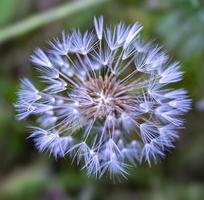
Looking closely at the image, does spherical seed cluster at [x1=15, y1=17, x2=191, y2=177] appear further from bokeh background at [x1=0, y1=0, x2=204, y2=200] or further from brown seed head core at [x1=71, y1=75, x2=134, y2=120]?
bokeh background at [x1=0, y1=0, x2=204, y2=200]

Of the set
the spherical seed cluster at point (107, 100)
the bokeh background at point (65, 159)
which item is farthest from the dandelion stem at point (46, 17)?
the spherical seed cluster at point (107, 100)

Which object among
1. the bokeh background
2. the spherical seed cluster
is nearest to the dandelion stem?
the bokeh background

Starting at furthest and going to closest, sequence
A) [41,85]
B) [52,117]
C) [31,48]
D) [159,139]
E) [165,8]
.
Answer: [31,48] < [41,85] < [165,8] < [52,117] < [159,139]

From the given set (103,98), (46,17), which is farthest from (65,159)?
(103,98)

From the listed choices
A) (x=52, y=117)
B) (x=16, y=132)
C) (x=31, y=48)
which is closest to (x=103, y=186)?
(x=16, y=132)

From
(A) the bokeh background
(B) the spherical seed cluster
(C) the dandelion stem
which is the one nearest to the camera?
(B) the spherical seed cluster

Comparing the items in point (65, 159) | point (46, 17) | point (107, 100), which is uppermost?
point (46, 17)

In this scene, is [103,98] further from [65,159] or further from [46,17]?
[65,159]

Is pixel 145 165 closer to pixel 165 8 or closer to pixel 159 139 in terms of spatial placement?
pixel 165 8
